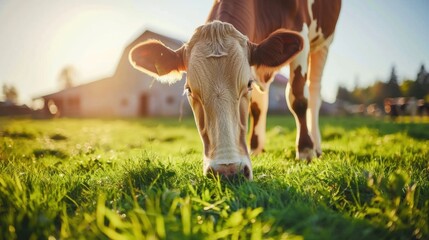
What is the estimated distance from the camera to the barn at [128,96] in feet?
105

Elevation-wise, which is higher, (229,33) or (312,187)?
(229,33)

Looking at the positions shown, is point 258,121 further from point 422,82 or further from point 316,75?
point 422,82

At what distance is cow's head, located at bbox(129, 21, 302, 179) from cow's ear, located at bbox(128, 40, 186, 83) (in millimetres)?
15

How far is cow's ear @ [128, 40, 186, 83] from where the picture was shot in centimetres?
366

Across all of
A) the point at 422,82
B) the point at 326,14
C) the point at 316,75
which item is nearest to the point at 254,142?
the point at 316,75

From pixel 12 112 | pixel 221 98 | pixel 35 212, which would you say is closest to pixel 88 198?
pixel 35 212

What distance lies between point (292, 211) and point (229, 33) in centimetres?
200

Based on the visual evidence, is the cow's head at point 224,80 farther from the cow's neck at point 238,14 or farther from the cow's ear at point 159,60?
the cow's neck at point 238,14

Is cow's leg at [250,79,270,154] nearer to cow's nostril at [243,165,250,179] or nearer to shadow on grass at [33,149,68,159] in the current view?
cow's nostril at [243,165,250,179]

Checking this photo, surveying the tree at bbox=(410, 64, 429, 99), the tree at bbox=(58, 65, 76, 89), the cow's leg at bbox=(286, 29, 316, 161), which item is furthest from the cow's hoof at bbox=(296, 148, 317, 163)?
the tree at bbox=(58, 65, 76, 89)

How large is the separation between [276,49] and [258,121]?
2218mm

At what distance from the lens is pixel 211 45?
305 cm

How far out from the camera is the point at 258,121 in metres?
5.48

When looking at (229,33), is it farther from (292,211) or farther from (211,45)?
(292,211)
